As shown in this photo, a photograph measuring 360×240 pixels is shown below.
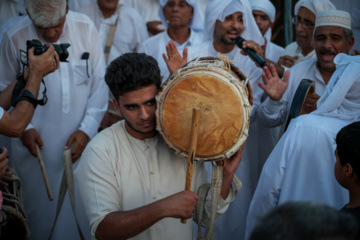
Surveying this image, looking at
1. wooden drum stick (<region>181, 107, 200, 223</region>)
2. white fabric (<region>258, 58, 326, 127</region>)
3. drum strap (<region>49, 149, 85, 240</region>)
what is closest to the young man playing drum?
wooden drum stick (<region>181, 107, 200, 223</region>)

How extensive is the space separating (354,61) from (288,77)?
0.99m

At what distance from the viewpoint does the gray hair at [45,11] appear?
13.3ft

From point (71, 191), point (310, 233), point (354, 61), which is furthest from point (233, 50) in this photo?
point (310, 233)

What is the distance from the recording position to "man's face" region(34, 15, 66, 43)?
4.19m

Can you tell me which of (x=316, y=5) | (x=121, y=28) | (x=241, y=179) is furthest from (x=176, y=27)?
(x=241, y=179)

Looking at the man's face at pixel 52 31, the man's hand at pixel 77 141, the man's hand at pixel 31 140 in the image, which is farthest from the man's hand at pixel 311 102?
the man's hand at pixel 31 140

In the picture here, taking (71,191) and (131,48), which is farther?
(131,48)

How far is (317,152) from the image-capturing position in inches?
120

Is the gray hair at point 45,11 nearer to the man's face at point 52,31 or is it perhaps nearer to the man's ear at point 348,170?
the man's face at point 52,31

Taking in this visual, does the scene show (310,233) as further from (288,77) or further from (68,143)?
(68,143)

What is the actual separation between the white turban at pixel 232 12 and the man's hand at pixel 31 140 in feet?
6.94

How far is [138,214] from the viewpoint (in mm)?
2293

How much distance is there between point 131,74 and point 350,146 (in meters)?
1.25

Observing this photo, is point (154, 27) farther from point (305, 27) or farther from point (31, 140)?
point (31, 140)
